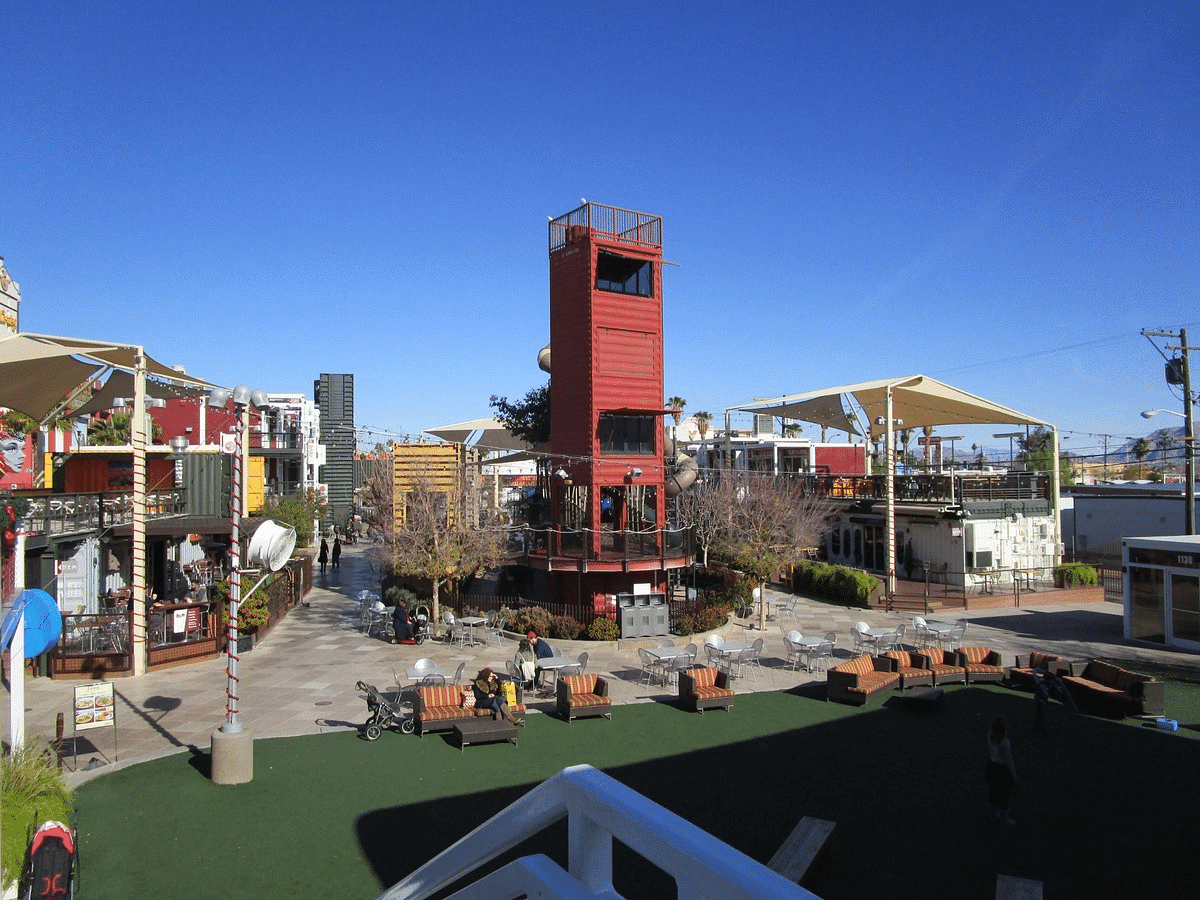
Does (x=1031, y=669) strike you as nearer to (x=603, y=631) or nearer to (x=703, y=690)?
(x=703, y=690)

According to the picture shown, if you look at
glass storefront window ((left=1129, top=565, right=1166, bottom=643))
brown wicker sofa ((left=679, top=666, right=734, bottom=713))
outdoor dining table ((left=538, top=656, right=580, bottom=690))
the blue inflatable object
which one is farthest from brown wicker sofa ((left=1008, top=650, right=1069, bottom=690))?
the blue inflatable object

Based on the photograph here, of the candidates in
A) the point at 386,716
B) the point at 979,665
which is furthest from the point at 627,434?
the point at 386,716

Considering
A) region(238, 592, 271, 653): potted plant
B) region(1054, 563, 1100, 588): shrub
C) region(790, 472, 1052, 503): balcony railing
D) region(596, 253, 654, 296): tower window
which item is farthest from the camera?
region(790, 472, 1052, 503): balcony railing

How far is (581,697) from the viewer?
1598cm

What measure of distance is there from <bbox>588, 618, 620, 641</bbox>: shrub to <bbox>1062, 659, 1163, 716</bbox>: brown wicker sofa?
10731mm

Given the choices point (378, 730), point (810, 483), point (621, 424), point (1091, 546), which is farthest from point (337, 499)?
point (378, 730)

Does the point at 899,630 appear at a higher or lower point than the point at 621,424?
lower

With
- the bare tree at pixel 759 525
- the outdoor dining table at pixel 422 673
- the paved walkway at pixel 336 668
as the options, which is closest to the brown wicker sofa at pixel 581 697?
the paved walkway at pixel 336 668

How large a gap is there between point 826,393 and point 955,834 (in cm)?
2698

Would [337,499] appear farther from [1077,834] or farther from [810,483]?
[1077,834]

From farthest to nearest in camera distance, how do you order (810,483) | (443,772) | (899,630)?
(810,483) → (899,630) → (443,772)

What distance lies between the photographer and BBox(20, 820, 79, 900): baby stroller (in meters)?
7.45

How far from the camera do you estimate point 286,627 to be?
84.3 feet

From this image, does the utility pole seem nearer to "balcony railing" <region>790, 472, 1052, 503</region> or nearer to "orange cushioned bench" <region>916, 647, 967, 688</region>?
"balcony railing" <region>790, 472, 1052, 503</region>
